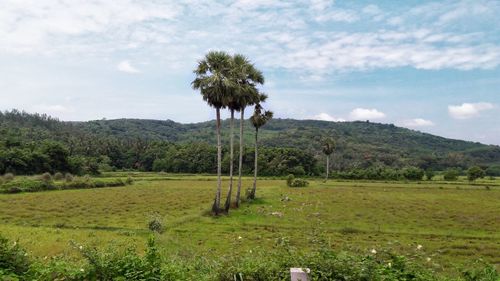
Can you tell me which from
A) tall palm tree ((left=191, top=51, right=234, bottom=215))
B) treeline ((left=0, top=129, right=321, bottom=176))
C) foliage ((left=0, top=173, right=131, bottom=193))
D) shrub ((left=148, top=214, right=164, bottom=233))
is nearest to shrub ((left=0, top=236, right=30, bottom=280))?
shrub ((left=148, top=214, right=164, bottom=233))

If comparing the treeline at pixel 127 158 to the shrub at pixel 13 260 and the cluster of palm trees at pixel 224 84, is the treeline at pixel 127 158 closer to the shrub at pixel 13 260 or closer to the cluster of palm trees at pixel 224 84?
the cluster of palm trees at pixel 224 84

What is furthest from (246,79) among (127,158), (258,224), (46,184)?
(127,158)

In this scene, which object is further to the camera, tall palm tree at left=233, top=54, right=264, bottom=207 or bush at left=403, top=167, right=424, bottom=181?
bush at left=403, top=167, right=424, bottom=181

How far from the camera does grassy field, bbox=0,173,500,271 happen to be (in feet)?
71.8

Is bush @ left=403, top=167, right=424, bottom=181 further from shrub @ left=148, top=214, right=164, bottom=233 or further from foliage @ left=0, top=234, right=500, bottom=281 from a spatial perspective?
foliage @ left=0, top=234, right=500, bottom=281

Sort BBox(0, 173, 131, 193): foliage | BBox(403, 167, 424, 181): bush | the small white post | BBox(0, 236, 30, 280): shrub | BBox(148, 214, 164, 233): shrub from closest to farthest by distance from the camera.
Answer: the small white post
BBox(0, 236, 30, 280): shrub
BBox(148, 214, 164, 233): shrub
BBox(0, 173, 131, 193): foliage
BBox(403, 167, 424, 181): bush

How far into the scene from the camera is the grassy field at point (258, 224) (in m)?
21.9

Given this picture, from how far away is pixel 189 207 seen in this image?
41406 millimetres

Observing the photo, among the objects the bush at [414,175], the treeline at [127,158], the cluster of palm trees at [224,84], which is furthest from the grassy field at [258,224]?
the bush at [414,175]

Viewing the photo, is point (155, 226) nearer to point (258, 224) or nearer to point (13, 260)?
point (258, 224)

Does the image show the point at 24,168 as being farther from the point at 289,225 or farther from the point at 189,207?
the point at 289,225

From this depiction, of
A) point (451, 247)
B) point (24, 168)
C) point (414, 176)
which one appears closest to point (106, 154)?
point (24, 168)

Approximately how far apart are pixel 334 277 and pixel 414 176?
328ft

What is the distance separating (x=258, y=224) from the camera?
103ft
